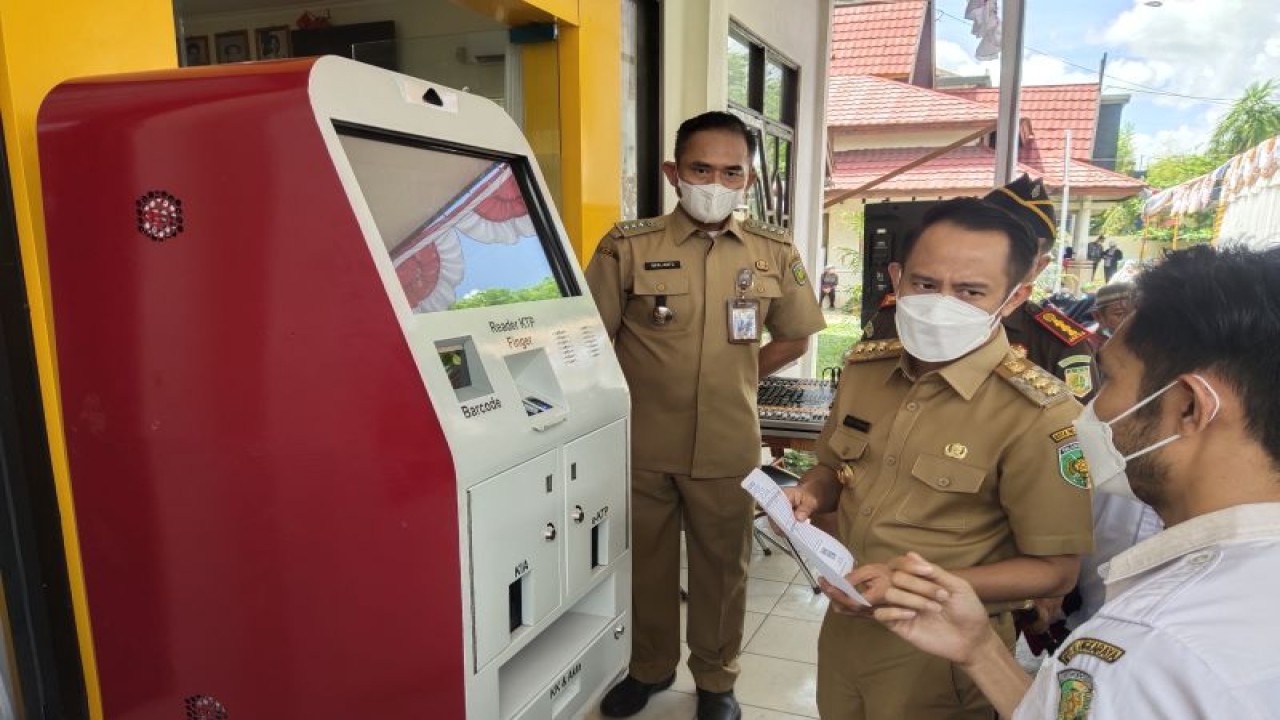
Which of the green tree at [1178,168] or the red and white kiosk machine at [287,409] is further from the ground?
the green tree at [1178,168]

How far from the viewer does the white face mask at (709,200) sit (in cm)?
224

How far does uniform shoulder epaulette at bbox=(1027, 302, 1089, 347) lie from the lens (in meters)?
2.42

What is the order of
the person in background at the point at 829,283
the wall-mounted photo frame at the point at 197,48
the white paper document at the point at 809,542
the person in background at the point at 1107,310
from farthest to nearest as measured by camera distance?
the person in background at the point at 829,283
the wall-mounted photo frame at the point at 197,48
the person in background at the point at 1107,310
the white paper document at the point at 809,542

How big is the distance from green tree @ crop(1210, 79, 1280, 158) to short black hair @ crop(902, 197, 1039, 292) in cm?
515

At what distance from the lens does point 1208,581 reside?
0.73 meters

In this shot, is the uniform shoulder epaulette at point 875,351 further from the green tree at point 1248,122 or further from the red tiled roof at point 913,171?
the red tiled roof at point 913,171

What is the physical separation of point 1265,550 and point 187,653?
1.35m

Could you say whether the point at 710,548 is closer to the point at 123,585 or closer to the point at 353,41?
the point at 123,585

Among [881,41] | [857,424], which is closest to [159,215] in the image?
[857,424]

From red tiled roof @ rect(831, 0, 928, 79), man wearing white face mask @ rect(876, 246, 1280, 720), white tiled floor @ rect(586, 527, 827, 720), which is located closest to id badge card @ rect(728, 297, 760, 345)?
white tiled floor @ rect(586, 527, 827, 720)

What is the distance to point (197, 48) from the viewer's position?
4137 millimetres

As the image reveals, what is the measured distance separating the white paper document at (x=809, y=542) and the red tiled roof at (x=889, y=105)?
8663 millimetres

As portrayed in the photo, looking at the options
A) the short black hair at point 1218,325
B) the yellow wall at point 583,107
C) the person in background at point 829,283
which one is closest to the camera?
the short black hair at point 1218,325

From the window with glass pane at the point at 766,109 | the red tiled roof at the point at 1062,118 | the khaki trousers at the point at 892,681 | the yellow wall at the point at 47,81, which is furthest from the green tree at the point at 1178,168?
the yellow wall at the point at 47,81
